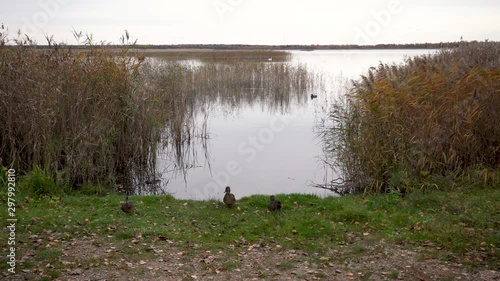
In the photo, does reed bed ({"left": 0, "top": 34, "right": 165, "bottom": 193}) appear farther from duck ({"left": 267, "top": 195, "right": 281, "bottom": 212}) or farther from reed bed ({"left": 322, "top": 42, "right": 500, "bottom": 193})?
reed bed ({"left": 322, "top": 42, "right": 500, "bottom": 193})

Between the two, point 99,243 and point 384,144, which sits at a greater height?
point 384,144

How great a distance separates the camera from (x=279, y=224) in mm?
6988

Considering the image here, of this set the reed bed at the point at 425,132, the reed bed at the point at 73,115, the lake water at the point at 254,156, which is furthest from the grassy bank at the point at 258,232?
the lake water at the point at 254,156

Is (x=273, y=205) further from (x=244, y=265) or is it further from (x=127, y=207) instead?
(x=127, y=207)

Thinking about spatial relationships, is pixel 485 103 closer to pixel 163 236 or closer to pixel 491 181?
pixel 491 181

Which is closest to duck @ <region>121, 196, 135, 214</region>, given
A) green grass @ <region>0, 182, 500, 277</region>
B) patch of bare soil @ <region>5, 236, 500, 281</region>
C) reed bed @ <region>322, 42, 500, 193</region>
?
green grass @ <region>0, 182, 500, 277</region>

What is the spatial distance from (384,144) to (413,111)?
0.80 m

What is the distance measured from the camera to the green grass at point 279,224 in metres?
6.12

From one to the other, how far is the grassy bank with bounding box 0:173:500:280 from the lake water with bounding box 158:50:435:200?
2361 millimetres

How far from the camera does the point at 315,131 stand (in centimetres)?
1672

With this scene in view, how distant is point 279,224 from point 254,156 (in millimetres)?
6914

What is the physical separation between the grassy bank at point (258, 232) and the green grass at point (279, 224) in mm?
13

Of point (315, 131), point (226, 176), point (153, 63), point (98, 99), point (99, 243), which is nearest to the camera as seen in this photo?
point (99, 243)

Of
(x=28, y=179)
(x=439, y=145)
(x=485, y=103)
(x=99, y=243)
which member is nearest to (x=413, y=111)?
(x=439, y=145)
